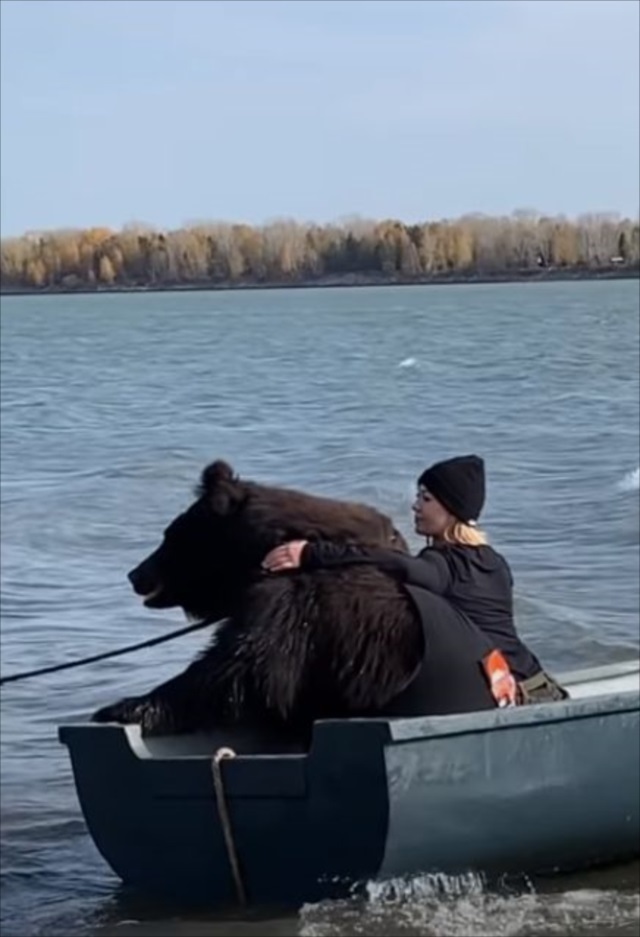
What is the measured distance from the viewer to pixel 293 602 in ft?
21.6

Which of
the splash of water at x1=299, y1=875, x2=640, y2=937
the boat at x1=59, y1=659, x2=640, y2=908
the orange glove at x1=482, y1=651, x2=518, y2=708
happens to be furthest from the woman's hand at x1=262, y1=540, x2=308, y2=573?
the splash of water at x1=299, y1=875, x2=640, y2=937

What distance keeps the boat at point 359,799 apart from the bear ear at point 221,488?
2.53 feet

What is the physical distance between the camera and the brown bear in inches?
259

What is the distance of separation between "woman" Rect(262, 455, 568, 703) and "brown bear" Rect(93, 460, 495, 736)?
0.05 meters

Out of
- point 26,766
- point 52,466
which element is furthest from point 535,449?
point 26,766

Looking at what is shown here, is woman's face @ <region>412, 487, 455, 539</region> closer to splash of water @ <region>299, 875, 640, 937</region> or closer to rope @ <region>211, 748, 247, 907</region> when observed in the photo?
rope @ <region>211, 748, 247, 907</region>

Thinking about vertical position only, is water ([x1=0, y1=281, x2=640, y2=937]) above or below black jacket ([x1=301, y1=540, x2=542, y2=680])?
below

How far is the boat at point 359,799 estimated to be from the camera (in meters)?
6.43

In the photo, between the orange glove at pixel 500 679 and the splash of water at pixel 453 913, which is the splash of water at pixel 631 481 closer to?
the orange glove at pixel 500 679

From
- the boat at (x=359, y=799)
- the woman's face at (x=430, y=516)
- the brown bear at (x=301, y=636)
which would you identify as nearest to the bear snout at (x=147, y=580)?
the brown bear at (x=301, y=636)

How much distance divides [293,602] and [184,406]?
29.9 meters

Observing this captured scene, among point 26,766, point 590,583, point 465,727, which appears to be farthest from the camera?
point 590,583

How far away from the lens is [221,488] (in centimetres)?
688

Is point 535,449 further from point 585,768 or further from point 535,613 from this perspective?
point 585,768
